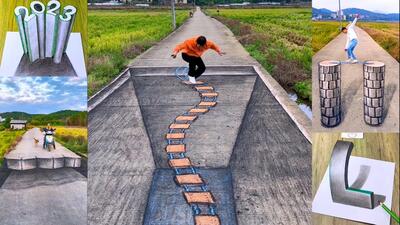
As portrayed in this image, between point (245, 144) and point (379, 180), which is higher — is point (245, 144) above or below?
above

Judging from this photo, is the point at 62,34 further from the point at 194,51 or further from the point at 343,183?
the point at 343,183

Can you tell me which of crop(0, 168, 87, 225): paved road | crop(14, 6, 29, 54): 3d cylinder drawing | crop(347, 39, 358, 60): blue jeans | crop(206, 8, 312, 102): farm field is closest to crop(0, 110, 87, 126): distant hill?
crop(0, 168, 87, 225): paved road

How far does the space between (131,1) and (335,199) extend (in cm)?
185

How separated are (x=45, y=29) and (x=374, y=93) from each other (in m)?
2.06

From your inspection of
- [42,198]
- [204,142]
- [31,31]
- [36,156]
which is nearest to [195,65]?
[204,142]

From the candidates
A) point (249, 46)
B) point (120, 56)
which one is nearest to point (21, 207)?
point (120, 56)

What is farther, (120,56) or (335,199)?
(120,56)

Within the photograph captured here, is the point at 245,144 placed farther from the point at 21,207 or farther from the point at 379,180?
the point at 21,207

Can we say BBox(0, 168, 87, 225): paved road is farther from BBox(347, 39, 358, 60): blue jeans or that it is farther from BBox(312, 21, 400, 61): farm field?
BBox(347, 39, 358, 60): blue jeans

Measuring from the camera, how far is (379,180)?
342 cm

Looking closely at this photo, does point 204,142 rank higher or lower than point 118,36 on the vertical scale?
lower

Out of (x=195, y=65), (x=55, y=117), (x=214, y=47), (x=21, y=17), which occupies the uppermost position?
(x=21, y=17)

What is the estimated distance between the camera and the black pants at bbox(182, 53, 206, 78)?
3.64m

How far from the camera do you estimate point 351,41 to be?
3539 mm
